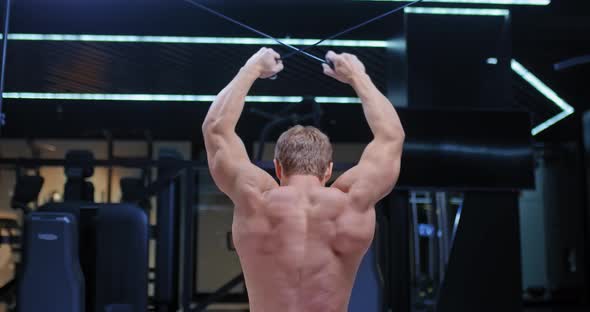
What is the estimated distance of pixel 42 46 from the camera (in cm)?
460

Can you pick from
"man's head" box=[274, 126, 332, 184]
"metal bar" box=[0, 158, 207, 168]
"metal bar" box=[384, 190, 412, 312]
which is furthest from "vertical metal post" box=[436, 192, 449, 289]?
"man's head" box=[274, 126, 332, 184]

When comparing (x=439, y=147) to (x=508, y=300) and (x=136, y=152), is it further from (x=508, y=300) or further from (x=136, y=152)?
(x=136, y=152)

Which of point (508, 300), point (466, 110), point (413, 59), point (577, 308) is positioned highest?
point (413, 59)

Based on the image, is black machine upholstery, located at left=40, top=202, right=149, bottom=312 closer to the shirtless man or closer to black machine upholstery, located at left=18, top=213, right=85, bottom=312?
black machine upholstery, located at left=18, top=213, right=85, bottom=312

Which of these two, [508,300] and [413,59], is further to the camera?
[413,59]

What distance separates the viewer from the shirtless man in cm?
177

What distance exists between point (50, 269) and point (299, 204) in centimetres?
220

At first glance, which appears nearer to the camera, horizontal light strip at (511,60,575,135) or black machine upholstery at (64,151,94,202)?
black machine upholstery at (64,151,94,202)

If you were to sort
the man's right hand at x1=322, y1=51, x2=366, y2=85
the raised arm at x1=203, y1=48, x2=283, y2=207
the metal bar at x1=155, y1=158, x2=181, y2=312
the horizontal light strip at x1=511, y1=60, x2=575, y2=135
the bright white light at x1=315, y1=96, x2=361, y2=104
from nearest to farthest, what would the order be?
the raised arm at x1=203, y1=48, x2=283, y2=207, the man's right hand at x1=322, y1=51, x2=366, y2=85, the metal bar at x1=155, y1=158, x2=181, y2=312, the horizontal light strip at x1=511, y1=60, x2=575, y2=135, the bright white light at x1=315, y1=96, x2=361, y2=104

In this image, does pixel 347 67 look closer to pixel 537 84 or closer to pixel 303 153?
pixel 303 153

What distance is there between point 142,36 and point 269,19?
101 cm

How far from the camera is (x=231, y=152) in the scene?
177cm

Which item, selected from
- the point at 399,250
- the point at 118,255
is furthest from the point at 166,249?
the point at 399,250

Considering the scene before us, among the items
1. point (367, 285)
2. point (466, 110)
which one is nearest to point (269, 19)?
point (466, 110)
